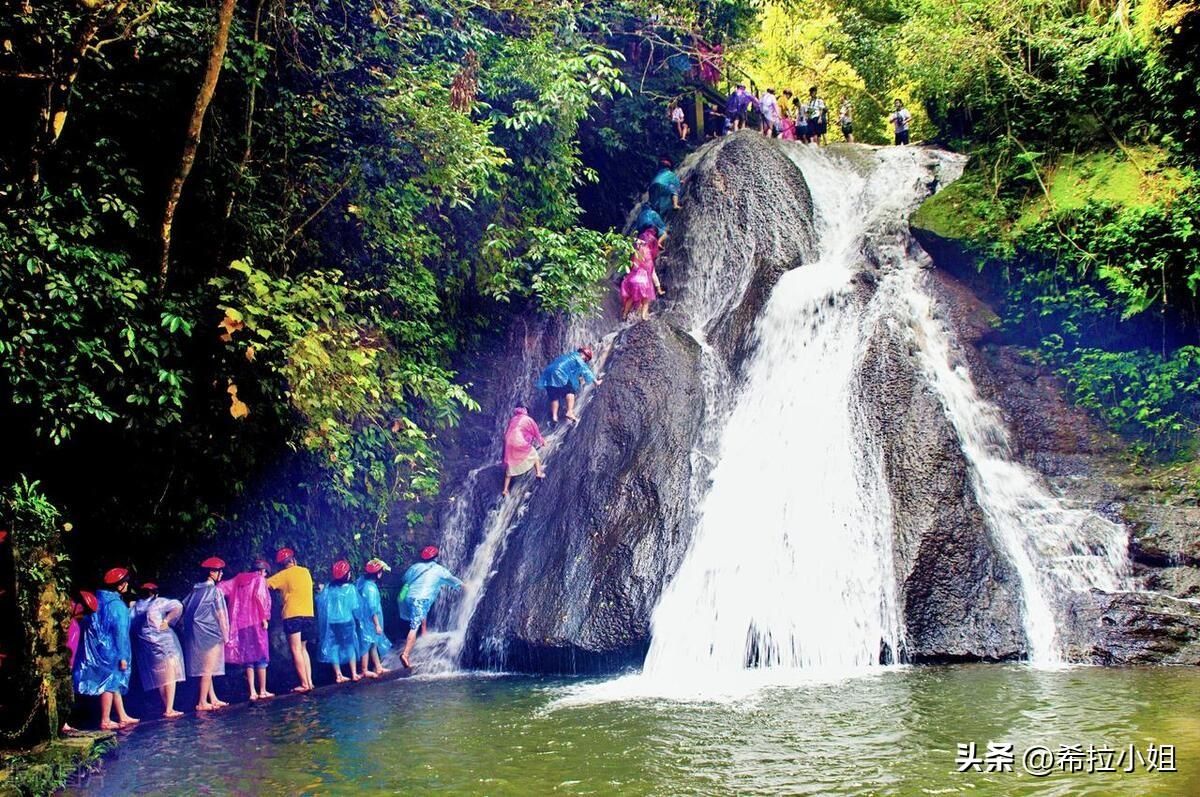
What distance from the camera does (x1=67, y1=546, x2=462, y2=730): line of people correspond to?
8.60 meters

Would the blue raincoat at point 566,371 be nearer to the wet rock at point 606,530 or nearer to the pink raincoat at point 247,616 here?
the wet rock at point 606,530

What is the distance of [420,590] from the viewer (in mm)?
11203

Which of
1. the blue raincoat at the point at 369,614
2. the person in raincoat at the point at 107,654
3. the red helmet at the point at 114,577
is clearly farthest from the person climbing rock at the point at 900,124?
the person in raincoat at the point at 107,654

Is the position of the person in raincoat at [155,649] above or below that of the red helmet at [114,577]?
below

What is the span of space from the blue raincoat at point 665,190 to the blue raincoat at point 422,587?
8934mm

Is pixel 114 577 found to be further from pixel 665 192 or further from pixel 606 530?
pixel 665 192

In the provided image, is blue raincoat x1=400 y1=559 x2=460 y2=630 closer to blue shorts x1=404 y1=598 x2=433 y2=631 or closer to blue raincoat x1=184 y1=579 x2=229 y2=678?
blue shorts x1=404 y1=598 x2=433 y2=631

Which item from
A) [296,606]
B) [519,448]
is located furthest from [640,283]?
[296,606]

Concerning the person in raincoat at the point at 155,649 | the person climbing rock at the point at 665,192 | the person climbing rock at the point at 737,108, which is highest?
the person climbing rock at the point at 737,108

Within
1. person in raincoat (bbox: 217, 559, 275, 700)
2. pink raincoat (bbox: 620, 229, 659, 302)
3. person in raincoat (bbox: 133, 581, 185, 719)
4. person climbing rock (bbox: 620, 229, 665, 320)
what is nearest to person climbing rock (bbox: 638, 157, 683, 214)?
person climbing rock (bbox: 620, 229, 665, 320)

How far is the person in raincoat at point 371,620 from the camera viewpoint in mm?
10836

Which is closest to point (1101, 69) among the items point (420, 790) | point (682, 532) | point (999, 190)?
point (999, 190)

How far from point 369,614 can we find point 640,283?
7.35 metres

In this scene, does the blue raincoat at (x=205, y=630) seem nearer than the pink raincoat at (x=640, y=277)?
Yes
